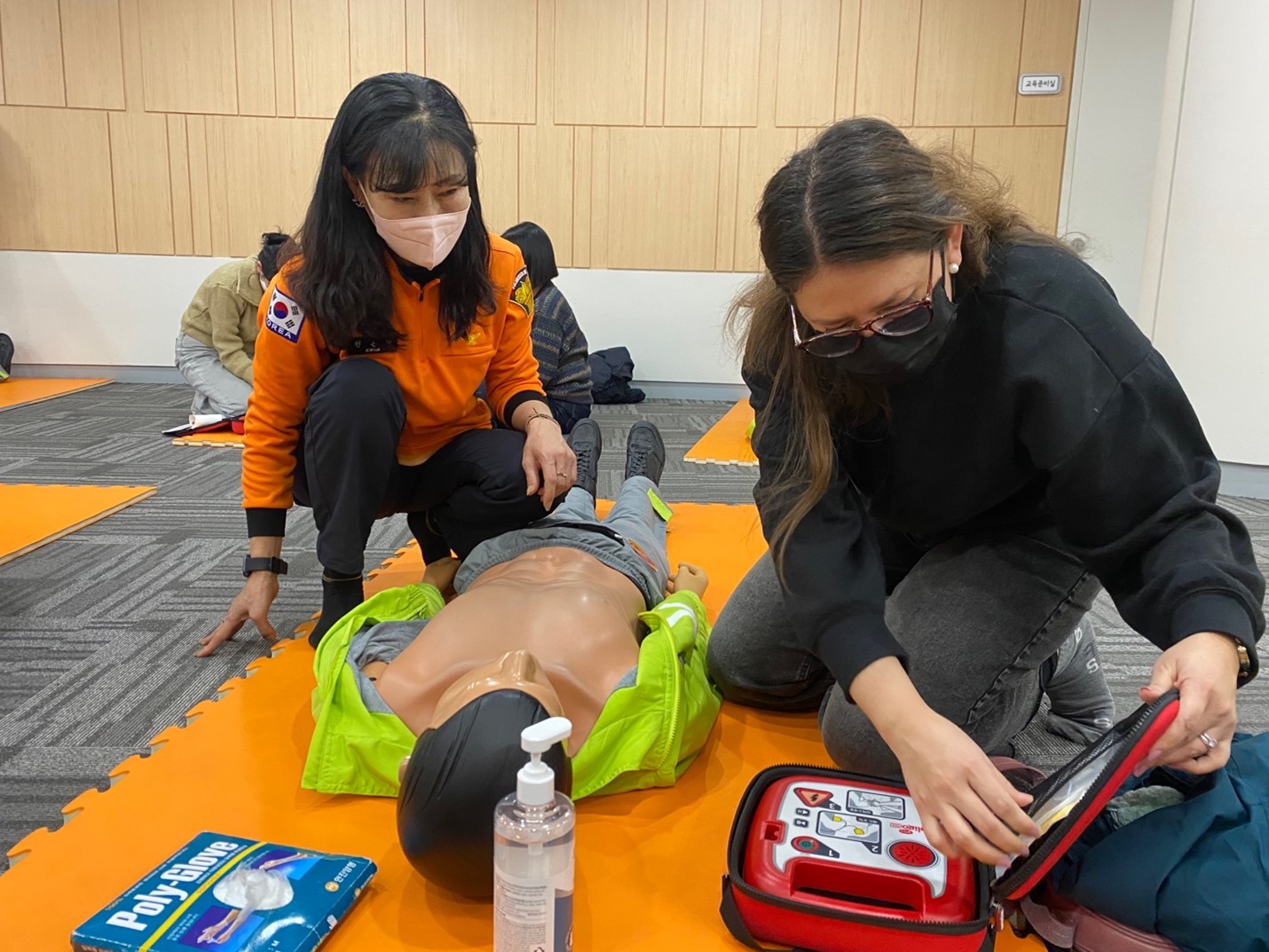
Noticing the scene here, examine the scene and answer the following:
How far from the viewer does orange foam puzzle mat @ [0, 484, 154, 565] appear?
2674 mm

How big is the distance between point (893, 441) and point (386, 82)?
3.54 feet

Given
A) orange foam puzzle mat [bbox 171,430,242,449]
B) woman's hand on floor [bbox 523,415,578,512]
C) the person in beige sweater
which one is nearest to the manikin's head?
woman's hand on floor [bbox 523,415,578,512]

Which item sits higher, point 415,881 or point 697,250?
point 697,250

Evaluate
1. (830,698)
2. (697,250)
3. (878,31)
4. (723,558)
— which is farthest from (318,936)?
(878,31)

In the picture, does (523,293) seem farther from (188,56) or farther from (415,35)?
(188,56)

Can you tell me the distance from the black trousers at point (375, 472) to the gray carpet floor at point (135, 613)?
0.34 m

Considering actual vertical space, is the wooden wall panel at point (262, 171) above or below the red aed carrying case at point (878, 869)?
above

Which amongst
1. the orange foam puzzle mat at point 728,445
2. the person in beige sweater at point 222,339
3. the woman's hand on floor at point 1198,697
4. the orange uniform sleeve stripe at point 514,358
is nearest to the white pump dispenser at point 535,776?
the woman's hand on floor at point 1198,697

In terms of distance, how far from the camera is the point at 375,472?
75.3 inches

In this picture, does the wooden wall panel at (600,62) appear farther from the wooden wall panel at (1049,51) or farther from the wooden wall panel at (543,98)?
the wooden wall panel at (1049,51)

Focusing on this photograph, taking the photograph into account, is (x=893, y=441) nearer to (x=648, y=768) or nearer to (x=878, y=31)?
(x=648, y=768)

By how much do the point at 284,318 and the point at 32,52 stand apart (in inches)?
203

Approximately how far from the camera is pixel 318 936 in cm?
110

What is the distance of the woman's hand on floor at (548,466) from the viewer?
1.96m
